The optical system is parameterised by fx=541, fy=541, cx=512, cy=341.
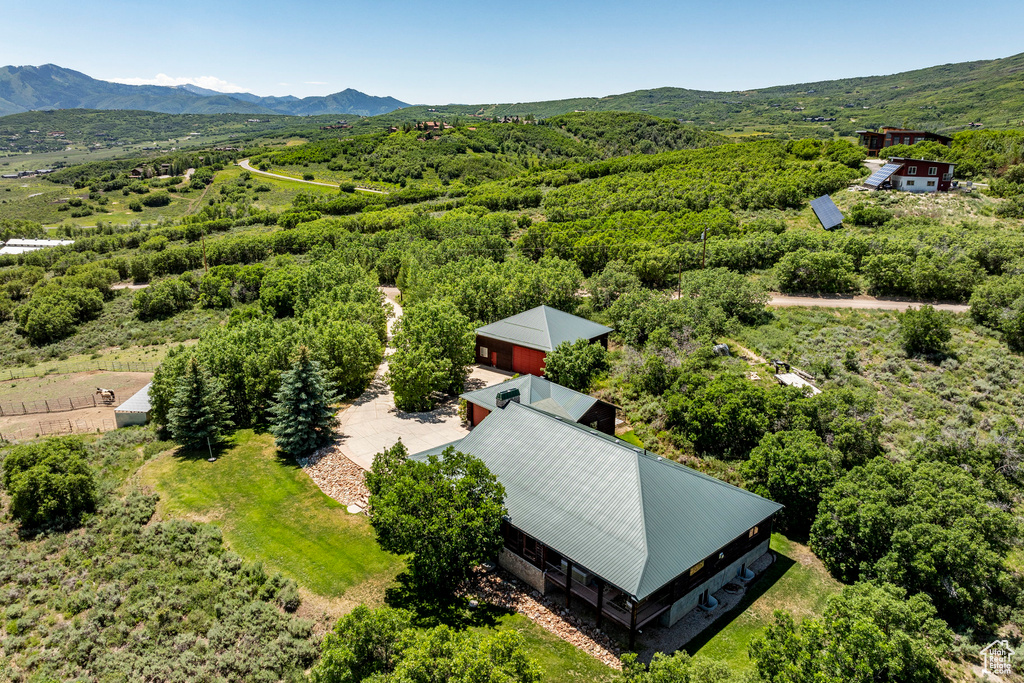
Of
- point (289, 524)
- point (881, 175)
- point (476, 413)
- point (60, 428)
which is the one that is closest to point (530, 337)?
point (476, 413)

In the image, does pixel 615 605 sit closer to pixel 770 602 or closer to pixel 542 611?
pixel 542 611

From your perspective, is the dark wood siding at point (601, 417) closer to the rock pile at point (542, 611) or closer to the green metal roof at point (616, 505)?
the green metal roof at point (616, 505)

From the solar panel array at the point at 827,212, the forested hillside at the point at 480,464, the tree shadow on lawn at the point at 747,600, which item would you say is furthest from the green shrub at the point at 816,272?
the tree shadow on lawn at the point at 747,600

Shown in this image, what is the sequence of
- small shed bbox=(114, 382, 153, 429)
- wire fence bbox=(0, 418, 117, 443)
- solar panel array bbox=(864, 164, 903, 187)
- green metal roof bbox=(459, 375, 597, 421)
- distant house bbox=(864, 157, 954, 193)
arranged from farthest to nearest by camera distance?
solar panel array bbox=(864, 164, 903, 187)
distant house bbox=(864, 157, 954, 193)
small shed bbox=(114, 382, 153, 429)
wire fence bbox=(0, 418, 117, 443)
green metal roof bbox=(459, 375, 597, 421)

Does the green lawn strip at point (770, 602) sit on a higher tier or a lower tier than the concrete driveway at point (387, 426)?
lower

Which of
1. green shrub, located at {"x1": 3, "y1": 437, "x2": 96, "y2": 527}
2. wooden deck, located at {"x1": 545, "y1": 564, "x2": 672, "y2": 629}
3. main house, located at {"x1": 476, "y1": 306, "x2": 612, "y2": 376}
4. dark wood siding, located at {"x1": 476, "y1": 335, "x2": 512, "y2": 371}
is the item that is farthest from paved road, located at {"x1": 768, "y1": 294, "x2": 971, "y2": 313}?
green shrub, located at {"x1": 3, "y1": 437, "x2": 96, "y2": 527}

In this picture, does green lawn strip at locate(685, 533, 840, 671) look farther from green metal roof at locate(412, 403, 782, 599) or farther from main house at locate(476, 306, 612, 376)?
main house at locate(476, 306, 612, 376)

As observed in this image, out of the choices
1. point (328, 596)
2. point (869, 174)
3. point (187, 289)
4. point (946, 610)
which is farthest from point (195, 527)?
point (869, 174)
